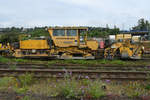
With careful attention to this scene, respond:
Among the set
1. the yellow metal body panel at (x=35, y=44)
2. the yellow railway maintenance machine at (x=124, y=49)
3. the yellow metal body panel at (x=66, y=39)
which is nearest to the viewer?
the yellow metal body panel at (x=66, y=39)

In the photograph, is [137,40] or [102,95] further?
[137,40]

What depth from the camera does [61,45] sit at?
1177cm

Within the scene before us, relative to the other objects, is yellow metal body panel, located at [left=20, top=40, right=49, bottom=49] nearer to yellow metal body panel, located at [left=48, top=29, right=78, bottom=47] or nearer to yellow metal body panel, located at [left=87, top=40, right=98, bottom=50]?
yellow metal body panel, located at [left=48, top=29, right=78, bottom=47]

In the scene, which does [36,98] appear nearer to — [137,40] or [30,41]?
[30,41]

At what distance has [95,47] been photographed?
39.8ft

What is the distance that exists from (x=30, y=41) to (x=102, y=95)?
9.87 metres

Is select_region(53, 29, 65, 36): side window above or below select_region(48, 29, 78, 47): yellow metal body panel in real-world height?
above

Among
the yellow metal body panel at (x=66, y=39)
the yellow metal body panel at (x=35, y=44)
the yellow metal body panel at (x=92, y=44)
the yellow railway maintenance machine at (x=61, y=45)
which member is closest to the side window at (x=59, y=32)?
the yellow railway maintenance machine at (x=61, y=45)

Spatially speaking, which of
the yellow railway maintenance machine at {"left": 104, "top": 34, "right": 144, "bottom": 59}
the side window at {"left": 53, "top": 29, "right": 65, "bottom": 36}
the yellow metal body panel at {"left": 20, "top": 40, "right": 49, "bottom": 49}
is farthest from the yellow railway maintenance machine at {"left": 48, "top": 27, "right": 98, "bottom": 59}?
the yellow railway maintenance machine at {"left": 104, "top": 34, "right": 144, "bottom": 59}

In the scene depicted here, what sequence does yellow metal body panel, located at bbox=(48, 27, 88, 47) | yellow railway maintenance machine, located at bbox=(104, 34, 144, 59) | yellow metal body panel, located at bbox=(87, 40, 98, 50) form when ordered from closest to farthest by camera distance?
1. yellow metal body panel, located at bbox=(48, 27, 88, 47)
2. yellow railway maintenance machine, located at bbox=(104, 34, 144, 59)
3. yellow metal body panel, located at bbox=(87, 40, 98, 50)

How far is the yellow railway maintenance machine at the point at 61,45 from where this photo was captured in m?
11.6

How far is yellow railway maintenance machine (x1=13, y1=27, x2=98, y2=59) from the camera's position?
11.6 m

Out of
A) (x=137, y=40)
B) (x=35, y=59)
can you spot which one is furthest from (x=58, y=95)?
(x=137, y=40)

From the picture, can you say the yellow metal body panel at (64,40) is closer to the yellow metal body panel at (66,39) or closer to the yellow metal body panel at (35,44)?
the yellow metal body panel at (66,39)
